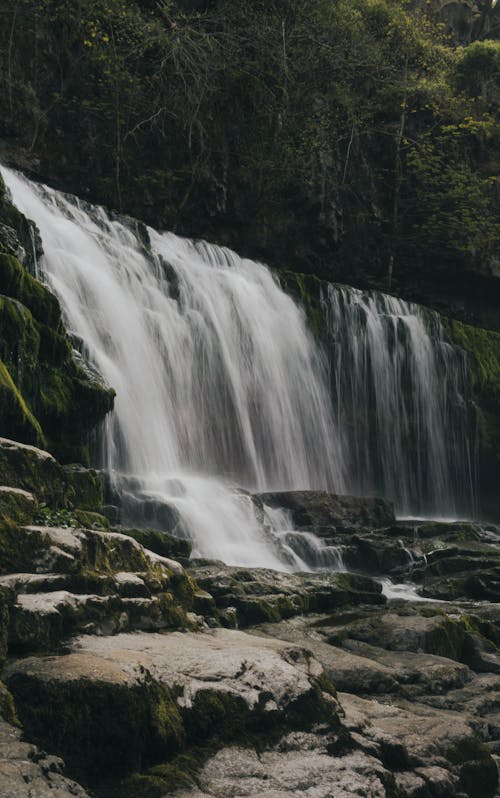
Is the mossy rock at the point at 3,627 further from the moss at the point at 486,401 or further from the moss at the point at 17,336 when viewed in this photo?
the moss at the point at 486,401

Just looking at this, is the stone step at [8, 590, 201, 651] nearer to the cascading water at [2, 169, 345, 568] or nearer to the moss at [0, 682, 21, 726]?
the moss at [0, 682, 21, 726]

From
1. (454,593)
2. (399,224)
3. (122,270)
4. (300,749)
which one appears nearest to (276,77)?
(399,224)

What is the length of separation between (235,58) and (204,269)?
8.35 meters

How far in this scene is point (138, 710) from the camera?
166 inches

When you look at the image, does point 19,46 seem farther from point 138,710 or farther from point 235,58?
point 138,710

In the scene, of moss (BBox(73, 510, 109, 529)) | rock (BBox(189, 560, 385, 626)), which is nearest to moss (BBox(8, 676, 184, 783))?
moss (BBox(73, 510, 109, 529))

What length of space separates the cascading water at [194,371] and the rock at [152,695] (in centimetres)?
679

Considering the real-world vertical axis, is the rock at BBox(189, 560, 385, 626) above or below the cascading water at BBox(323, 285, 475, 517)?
below

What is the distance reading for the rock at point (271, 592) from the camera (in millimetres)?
8805

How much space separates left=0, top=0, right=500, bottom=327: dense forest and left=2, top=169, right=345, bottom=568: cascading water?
12.4ft

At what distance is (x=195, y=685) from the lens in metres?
4.74

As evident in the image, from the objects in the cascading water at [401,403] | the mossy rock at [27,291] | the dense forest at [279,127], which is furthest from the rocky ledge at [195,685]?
the dense forest at [279,127]

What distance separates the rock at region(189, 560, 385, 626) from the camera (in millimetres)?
8805

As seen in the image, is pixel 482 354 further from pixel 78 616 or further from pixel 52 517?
pixel 78 616
